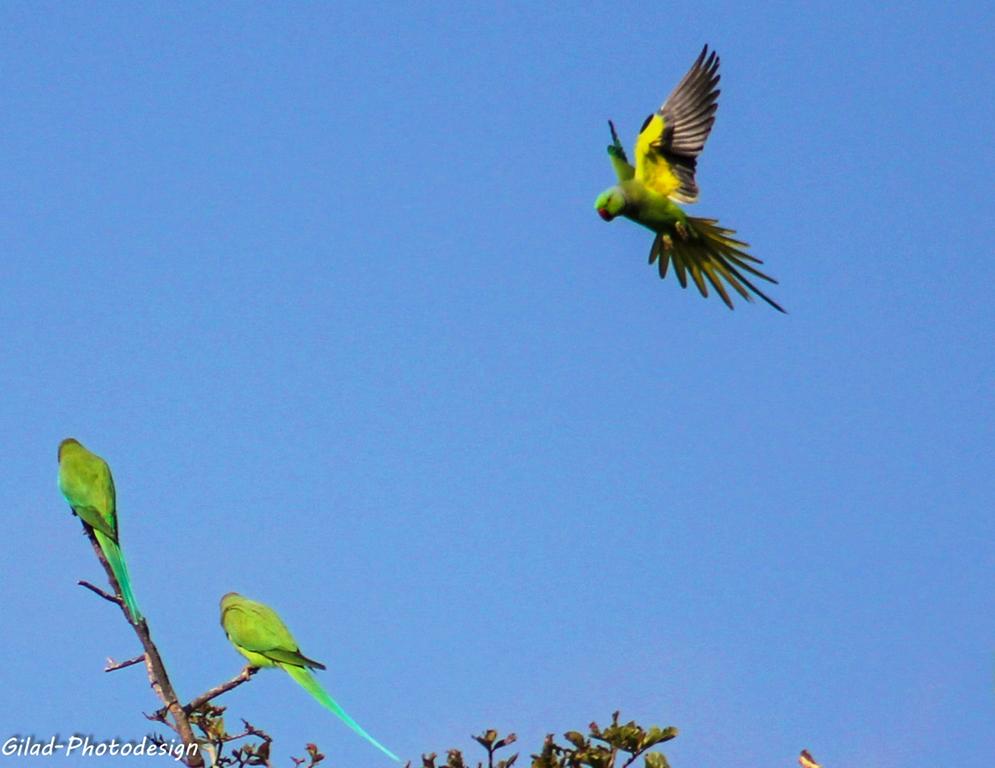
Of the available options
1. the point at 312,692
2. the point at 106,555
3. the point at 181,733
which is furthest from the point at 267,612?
the point at 181,733

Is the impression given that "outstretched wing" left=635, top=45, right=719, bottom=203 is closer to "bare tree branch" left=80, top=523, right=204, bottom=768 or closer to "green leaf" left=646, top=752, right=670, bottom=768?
"green leaf" left=646, top=752, right=670, bottom=768

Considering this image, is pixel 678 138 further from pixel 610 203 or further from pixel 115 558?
pixel 115 558

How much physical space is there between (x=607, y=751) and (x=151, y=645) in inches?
111

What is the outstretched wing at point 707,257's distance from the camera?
832cm

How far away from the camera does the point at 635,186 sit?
328 inches

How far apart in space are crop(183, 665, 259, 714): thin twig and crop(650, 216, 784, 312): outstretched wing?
405cm

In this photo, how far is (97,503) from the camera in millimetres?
8875

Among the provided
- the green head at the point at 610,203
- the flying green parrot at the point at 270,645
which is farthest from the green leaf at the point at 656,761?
the green head at the point at 610,203

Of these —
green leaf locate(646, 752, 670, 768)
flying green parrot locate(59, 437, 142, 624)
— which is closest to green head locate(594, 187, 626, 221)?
green leaf locate(646, 752, 670, 768)

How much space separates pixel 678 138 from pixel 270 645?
4.72 m

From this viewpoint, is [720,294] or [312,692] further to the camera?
[312,692]

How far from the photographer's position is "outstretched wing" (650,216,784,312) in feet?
27.3

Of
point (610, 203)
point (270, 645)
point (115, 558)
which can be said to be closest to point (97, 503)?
point (115, 558)

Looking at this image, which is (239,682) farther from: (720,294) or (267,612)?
(720,294)
